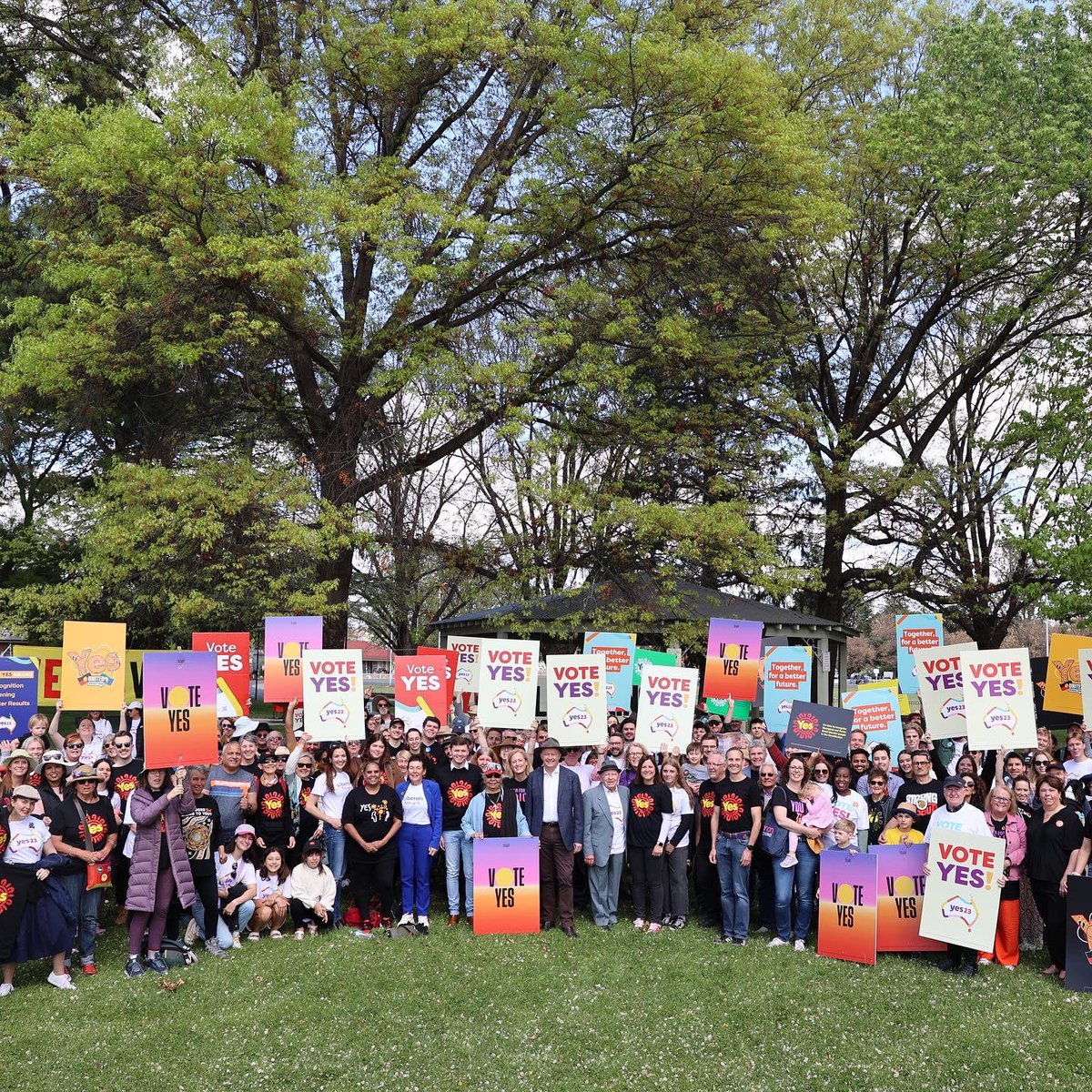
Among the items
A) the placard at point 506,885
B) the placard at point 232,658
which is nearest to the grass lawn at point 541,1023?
the placard at point 506,885

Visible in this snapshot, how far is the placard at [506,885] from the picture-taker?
9.73m

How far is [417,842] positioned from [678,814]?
2.58 m

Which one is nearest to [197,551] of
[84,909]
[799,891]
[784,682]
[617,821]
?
[84,909]

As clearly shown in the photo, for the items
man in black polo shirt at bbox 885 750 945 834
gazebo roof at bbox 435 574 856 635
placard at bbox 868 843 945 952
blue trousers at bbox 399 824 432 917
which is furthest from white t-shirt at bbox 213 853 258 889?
gazebo roof at bbox 435 574 856 635

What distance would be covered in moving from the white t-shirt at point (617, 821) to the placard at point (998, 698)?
353cm

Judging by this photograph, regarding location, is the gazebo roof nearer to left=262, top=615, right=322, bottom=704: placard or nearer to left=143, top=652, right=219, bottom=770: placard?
left=262, top=615, right=322, bottom=704: placard

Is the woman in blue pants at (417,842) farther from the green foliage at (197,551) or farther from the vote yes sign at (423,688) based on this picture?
the green foliage at (197,551)

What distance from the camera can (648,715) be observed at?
1115cm

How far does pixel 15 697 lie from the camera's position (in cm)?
1190

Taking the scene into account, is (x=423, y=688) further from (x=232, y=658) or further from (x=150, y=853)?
(x=150, y=853)

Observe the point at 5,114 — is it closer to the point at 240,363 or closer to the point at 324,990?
the point at 240,363

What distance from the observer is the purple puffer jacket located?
8.62 m

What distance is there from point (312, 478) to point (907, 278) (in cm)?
1674

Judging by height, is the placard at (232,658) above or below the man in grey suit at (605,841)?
above
